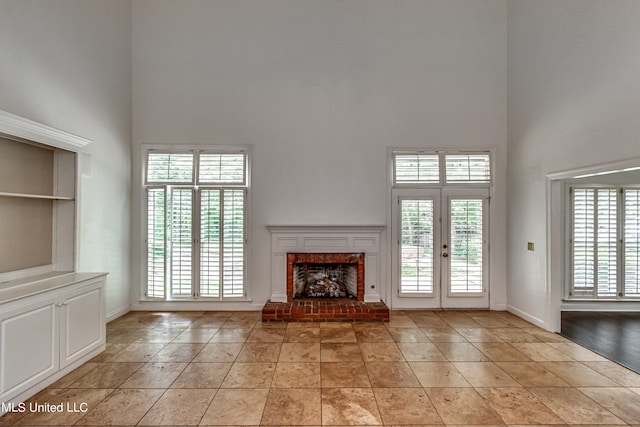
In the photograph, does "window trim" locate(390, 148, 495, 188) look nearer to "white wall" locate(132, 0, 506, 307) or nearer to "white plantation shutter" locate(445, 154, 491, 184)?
"white plantation shutter" locate(445, 154, 491, 184)

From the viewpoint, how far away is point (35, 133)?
110 inches

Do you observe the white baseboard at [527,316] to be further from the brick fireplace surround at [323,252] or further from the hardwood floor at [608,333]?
the brick fireplace surround at [323,252]

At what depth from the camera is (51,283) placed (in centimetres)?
282

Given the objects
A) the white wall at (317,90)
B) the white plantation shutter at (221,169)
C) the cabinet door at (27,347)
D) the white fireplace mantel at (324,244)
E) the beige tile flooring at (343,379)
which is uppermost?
the white wall at (317,90)

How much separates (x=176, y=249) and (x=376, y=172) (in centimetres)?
350

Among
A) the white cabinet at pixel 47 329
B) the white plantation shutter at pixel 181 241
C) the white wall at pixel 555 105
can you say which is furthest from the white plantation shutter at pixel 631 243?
the white cabinet at pixel 47 329

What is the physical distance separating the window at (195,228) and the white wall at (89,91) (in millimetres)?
441

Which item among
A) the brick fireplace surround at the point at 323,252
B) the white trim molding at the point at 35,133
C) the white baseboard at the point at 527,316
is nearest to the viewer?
the white trim molding at the point at 35,133

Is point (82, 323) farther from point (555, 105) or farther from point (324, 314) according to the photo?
point (555, 105)

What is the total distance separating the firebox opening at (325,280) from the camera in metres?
4.88

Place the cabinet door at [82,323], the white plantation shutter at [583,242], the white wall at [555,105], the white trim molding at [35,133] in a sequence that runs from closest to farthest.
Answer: the white trim molding at [35,133] → the cabinet door at [82,323] → the white wall at [555,105] → the white plantation shutter at [583,242]

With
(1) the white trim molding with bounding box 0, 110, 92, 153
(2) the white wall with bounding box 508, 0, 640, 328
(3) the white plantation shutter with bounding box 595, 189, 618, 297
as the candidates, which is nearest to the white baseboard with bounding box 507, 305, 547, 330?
(2) the white wall with bounding box 508, 0, 640, 328

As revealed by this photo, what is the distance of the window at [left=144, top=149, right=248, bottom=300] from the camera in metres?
4.72

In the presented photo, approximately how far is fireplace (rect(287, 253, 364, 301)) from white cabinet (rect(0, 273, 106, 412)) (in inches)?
99.3
